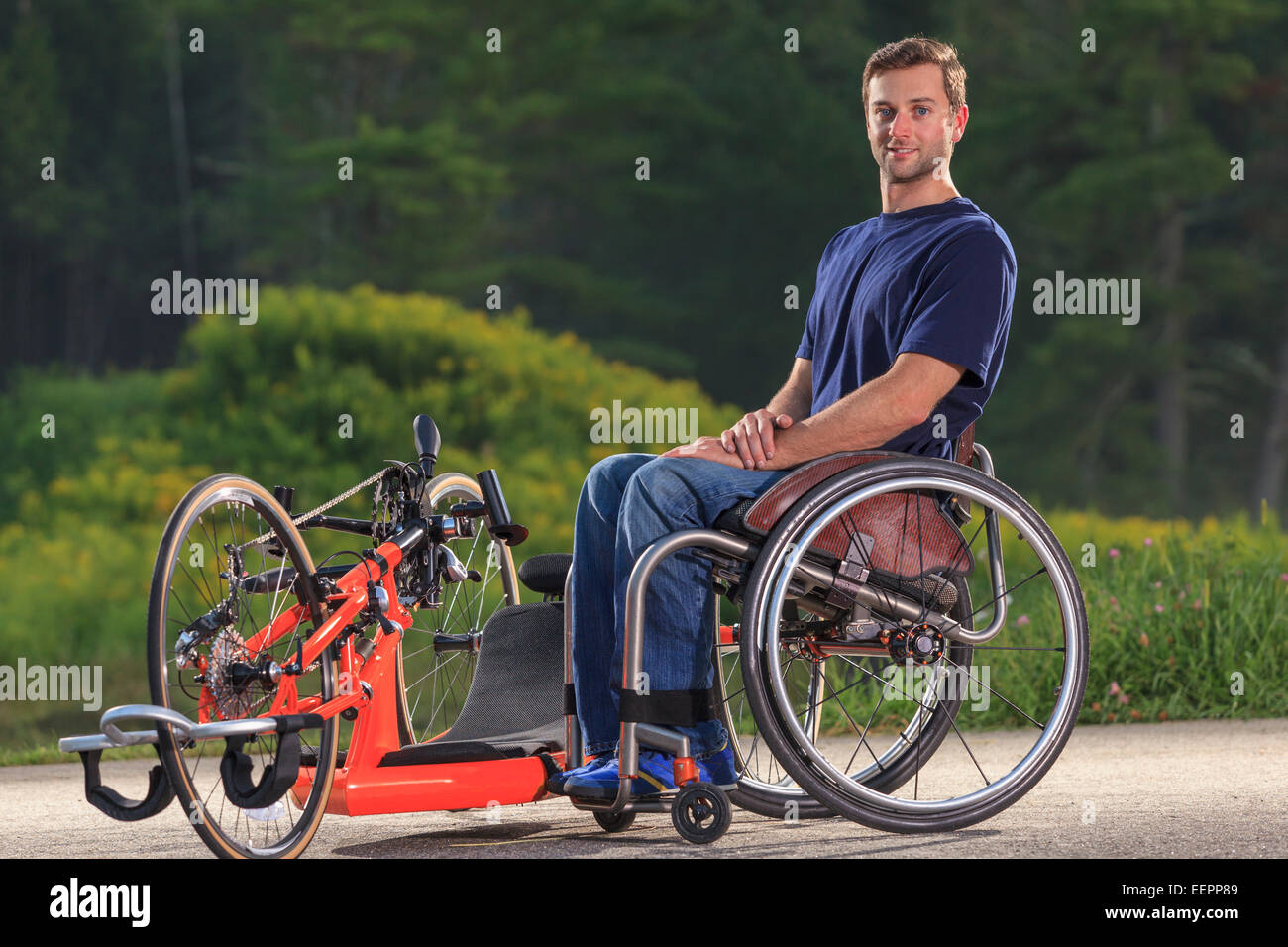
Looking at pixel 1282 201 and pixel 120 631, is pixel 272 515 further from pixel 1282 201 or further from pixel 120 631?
pixel 1282 201

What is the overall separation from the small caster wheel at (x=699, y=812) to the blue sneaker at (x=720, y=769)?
55 mm

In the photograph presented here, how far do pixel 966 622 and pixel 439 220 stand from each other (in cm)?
1746

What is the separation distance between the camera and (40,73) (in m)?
24.8

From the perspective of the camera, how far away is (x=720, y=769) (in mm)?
3178

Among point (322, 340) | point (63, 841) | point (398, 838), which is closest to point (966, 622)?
point (398, 838)

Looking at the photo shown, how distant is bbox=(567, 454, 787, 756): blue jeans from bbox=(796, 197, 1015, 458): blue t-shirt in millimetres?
360

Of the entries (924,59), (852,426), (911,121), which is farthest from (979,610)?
(924,59)

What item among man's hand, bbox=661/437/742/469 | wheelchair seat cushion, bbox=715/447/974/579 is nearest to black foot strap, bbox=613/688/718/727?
wheelchair seat cushion, bbox=715/447/974/579

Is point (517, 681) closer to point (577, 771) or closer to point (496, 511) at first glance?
point (496, 511)

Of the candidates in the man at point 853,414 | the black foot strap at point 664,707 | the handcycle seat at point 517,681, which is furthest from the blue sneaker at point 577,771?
the handcycle seat at point 517,681

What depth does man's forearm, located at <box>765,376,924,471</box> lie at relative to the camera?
10.5 ft

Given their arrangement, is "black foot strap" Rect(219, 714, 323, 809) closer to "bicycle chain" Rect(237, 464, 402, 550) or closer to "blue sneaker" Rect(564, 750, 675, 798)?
"bicycle chain" Rect(237, 464, 402, 550)

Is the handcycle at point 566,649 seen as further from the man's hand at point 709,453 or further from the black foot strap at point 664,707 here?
the man's hand at point 709,453

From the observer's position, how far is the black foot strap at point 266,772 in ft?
9.62
